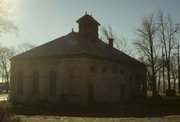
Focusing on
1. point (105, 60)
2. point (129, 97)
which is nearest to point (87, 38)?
point (105, 60)

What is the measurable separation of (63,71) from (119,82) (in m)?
10.3

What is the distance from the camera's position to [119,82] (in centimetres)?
4119

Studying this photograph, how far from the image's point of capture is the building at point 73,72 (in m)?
34.0

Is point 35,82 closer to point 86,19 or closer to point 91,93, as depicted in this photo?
point 91,93

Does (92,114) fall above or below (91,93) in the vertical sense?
below

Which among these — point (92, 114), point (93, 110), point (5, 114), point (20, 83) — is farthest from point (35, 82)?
point (5, 114)

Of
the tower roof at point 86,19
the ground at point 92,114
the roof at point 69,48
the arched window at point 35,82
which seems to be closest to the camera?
the ground at point 92,114

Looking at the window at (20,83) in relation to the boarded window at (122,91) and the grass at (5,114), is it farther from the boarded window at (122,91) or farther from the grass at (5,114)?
the grass at (5,114)

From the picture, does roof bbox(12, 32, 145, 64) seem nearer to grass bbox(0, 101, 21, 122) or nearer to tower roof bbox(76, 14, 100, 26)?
tower roof bbox(76, 14, 100, 26)

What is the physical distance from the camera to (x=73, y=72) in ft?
113

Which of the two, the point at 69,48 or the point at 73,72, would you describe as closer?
the point at 73,72

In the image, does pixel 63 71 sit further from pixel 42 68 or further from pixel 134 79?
pixel 134 79

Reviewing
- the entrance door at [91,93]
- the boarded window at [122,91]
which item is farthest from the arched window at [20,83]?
the boarded window at [122,91]

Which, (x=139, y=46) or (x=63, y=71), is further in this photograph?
(x=139, y=46)
